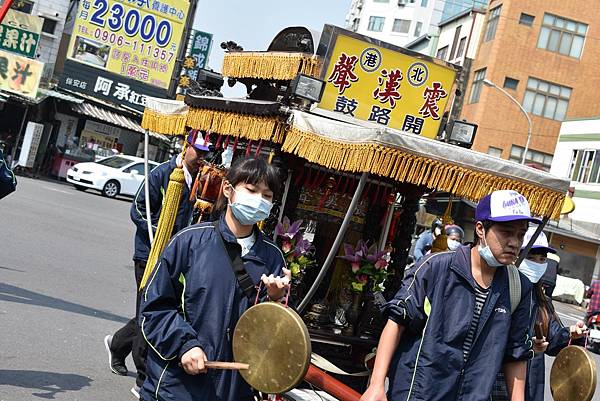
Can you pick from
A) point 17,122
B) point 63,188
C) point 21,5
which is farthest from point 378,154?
point 21,5

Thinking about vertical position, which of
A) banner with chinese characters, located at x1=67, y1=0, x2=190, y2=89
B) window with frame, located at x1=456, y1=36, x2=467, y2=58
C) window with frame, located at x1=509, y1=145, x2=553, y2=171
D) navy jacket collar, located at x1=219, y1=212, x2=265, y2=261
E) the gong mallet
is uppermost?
window with frame, located at x1=456, y1=36, x2=467, y2=58

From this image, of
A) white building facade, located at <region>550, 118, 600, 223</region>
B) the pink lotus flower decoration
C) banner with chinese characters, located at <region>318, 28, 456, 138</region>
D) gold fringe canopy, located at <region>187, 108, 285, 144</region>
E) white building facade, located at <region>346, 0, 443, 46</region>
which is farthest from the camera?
white building facade, located at <region>346, 0, 443, 46</region>

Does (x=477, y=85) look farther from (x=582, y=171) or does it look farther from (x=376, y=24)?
(x=376, y=24)

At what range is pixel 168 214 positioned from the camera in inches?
265

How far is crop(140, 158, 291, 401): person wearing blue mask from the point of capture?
3.62 meters

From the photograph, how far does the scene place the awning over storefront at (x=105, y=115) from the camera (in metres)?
31.4

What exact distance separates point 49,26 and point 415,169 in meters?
32.7

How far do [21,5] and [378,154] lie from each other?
105ft

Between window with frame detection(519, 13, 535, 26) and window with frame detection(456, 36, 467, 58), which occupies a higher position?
window with frame detection(519, 13, 535, 26)

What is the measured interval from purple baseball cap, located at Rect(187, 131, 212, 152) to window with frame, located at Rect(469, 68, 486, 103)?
40.0 metres

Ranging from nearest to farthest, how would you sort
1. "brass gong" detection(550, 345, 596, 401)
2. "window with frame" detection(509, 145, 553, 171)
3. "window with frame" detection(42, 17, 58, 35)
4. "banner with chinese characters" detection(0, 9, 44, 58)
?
"brass gong" detection(550, 345, 596, 401)
"banner with chinese characters" detection(0, 9, 44, 58)
"window with frame" detection(42, 17, 58, 35)
"window with frame" detection(509, 145, 553, 171)

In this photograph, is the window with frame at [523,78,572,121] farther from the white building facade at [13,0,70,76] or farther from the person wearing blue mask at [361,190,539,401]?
the person wearing blue mask at [361,190,539,401]

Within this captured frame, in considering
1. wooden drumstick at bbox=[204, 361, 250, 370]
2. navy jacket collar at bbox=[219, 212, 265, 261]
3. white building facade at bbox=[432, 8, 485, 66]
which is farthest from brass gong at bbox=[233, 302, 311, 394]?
white building facade at bbox=[432, 8, 485, 66]

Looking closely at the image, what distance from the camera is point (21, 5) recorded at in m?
34.7
